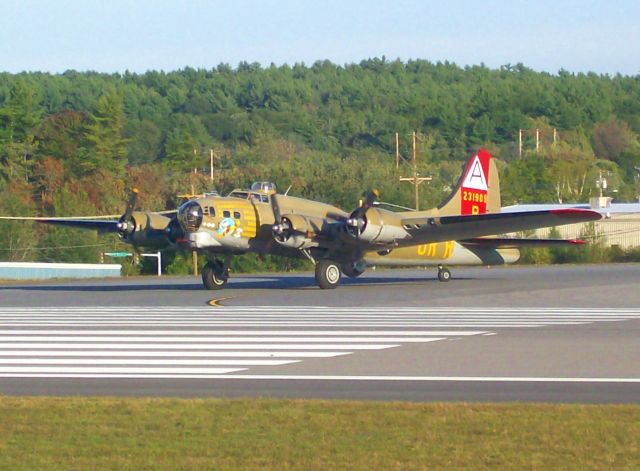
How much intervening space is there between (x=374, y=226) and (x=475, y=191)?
268 inches

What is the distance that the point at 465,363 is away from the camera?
46.8 ft

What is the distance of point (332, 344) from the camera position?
16594 millimetres

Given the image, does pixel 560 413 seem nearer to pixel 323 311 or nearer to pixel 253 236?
pixel 323 311

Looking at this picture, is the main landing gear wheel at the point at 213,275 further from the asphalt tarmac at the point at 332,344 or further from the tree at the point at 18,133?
the tree at the point at 18,133

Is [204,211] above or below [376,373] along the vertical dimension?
above

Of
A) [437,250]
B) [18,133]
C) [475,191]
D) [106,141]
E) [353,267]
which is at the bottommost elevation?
[353,267]

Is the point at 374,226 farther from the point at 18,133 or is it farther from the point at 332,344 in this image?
the point at 18,133

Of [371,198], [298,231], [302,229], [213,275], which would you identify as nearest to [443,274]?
[371,198]

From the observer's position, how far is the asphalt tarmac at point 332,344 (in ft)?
40.5

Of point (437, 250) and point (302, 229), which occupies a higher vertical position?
point (302, 229)

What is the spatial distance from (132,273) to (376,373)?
4915cm

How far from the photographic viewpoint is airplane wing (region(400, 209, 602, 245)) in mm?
29531

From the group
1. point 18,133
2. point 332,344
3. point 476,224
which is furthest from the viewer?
point 18,133

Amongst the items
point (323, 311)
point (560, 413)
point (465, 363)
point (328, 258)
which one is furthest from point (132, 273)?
point (560, 413)
